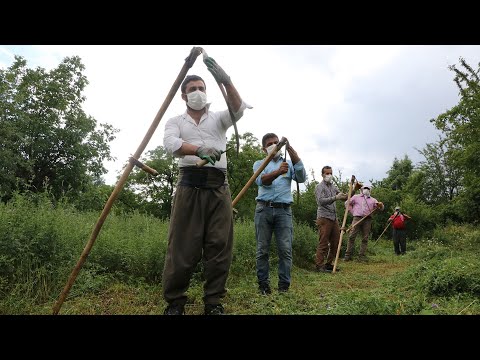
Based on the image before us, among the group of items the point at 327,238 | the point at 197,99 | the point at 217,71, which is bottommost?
the point at 327,238

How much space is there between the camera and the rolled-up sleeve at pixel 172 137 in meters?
3.65

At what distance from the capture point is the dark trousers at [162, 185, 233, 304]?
3.74 m

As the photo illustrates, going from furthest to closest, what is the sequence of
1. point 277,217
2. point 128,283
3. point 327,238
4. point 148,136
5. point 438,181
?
point 438,181 → point 327,238 → point 277,217 → point 128,283 → point 148,136

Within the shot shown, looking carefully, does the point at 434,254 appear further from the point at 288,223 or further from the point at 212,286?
the point at 212,286

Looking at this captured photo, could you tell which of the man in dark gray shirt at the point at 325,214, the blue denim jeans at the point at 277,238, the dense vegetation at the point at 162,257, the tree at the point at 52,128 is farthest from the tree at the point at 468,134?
the tree at the point at 52,128

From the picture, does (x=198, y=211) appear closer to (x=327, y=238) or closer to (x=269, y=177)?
(x=269, y=177)

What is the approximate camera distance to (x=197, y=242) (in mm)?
3787

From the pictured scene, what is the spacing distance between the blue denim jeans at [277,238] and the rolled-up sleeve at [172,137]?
193 cm

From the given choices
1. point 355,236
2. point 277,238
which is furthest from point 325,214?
point 277,238

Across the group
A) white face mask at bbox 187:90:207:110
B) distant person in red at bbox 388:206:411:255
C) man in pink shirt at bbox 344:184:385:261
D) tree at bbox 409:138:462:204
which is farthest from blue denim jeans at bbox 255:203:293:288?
tree at bbox 409:138:462:204

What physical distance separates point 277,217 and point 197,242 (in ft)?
5.82
